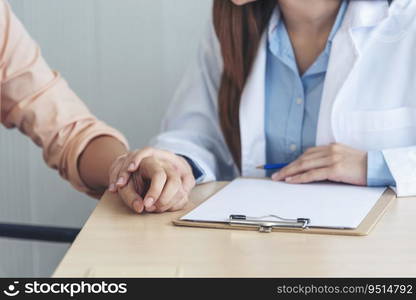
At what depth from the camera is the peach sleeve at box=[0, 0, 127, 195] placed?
1.37 metres

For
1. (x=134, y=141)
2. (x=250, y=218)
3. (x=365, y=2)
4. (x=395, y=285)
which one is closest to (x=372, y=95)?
(x=365, y=2)

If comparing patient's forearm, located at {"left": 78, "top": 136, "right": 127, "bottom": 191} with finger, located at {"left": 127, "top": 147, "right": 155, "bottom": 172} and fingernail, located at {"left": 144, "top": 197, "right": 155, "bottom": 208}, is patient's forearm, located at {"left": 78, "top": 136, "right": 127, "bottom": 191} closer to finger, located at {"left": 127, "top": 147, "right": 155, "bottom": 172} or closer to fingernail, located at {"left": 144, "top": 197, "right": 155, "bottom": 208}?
finger, located at {"left": 127, "top": 147, "right": 155, "bottom": 172}

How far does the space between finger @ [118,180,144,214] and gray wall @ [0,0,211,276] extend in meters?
0.80

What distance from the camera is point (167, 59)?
1948mm

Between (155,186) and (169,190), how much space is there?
1.0 inches

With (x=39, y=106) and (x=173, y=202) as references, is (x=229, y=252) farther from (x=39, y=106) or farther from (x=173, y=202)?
(x=39, y=106)

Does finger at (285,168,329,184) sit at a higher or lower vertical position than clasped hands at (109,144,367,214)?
lower

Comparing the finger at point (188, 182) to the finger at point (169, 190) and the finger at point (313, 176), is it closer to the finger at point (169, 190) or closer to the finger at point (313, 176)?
the finger at point (169, 190)

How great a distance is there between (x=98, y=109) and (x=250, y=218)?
1.09 metres

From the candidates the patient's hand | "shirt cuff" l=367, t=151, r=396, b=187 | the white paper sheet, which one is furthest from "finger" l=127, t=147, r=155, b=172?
"shirt cuff" l=367, t=151, r=396, b=187

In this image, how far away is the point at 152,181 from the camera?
1.05 meters

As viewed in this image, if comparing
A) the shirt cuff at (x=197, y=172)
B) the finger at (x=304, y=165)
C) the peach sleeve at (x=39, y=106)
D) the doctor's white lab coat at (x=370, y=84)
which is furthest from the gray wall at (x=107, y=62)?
the finger at (x=304, y=165)

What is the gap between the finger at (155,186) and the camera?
1.02m

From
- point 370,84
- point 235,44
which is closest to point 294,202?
point 370,84
